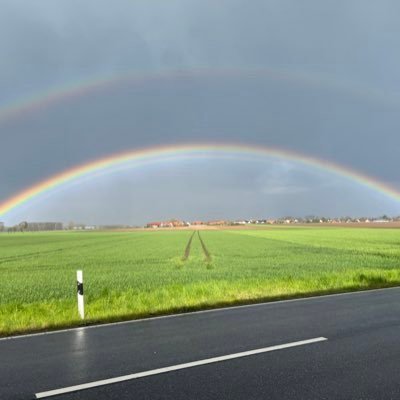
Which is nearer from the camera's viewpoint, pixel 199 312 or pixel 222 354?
pixel 222 354

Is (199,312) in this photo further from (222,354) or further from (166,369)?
(166,369)

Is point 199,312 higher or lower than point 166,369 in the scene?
lower

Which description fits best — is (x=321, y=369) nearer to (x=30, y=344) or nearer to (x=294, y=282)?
(x=30, y=344)

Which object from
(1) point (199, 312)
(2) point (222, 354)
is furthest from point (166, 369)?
(1) point (199, 312)

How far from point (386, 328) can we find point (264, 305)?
328cm

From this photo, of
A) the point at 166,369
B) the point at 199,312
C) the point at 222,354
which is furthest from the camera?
A: the point at 199,312

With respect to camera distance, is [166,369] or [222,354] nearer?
[166,369]

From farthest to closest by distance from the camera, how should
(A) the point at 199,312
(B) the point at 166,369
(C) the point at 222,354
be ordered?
(A) the point at 199,312
(C) the point at 222,354
(B) the point at 166,369

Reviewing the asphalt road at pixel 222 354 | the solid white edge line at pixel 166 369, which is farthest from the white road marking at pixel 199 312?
the solid white edge line at pixel 166 369

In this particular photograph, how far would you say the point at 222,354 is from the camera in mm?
5906

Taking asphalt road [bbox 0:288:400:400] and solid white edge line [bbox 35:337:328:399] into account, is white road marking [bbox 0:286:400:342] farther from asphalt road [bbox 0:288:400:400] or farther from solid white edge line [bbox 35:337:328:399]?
solid white edge line [bbox 35:337:328:399]

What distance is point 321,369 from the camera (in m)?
5.19

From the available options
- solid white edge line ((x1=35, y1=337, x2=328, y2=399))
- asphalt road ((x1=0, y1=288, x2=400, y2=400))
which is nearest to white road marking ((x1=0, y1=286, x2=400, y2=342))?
asphalt road ((x1=0, y1=288, x2=400, y2=400))

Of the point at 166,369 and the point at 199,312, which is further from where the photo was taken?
the point at 199,312
